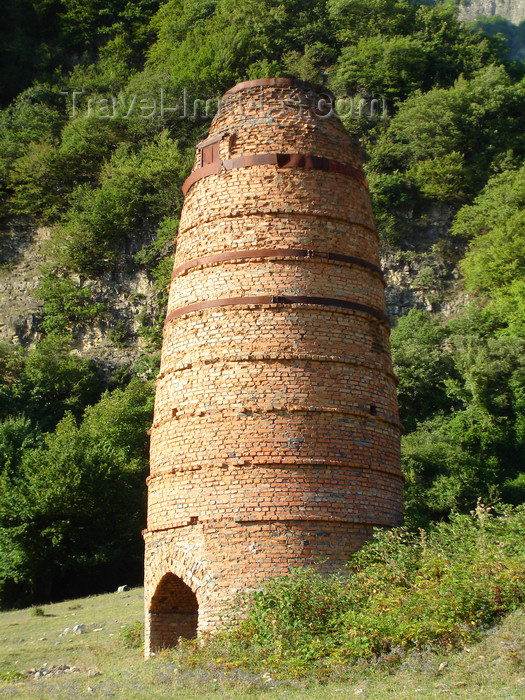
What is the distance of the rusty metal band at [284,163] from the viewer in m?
11.0

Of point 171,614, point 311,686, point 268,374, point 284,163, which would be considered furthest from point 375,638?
point 284,163

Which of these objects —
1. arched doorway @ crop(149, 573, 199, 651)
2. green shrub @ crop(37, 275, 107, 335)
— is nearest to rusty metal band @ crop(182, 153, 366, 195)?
arched doorway @ crop(149, 573, 199, 651)

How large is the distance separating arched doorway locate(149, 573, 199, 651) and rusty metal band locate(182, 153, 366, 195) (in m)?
5.67

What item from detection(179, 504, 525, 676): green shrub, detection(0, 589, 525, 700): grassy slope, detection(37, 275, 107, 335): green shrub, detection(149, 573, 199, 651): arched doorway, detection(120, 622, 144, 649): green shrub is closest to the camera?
detection(0, 589, 525, 700): grassy slope

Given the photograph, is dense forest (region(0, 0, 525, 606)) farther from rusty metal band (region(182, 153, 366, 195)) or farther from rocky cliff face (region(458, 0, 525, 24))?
rocky cliff face (region(458, 0, 525, 24))

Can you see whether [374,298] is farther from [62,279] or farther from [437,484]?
[62,279]

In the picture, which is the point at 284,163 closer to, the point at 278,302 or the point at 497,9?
the point at 278,302

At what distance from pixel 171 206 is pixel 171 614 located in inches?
1123

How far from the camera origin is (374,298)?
10.9m

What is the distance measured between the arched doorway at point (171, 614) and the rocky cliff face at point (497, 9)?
266 feet

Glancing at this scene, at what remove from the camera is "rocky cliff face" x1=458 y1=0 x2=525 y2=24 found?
79.9m

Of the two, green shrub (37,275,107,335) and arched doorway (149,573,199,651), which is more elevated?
green shrub (37,275,107,335)

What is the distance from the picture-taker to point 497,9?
81.3m

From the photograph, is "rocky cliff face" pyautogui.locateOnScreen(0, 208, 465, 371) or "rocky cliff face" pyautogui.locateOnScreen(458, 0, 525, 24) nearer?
"rocky cliff face" pyautogui.locateOnScreen(0, 208, 465, 371)
